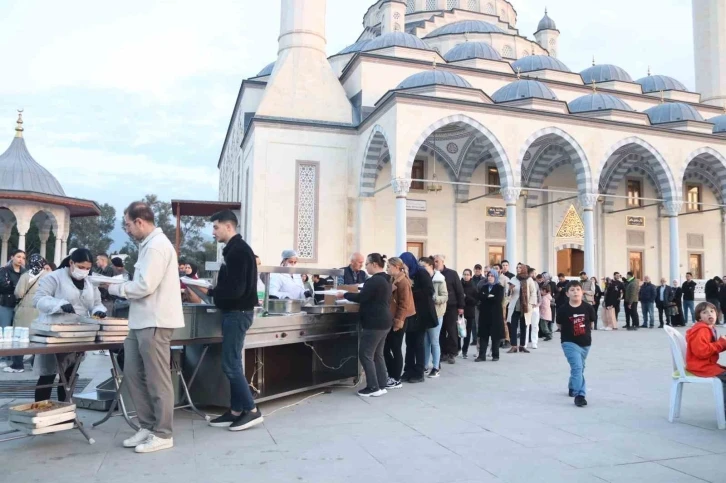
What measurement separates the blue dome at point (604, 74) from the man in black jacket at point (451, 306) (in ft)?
57.3

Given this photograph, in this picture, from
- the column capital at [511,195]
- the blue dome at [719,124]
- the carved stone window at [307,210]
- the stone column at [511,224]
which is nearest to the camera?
the stone column at [511,224]

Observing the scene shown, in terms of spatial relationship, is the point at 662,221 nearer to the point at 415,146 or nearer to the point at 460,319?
the point at 415,146

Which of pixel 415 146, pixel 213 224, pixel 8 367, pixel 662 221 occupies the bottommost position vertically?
pixel 8 367

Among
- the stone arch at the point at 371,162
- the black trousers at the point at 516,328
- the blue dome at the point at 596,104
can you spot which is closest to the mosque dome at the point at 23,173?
the stone arch at the point at 371,162

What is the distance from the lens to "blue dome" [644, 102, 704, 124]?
17.5 meters

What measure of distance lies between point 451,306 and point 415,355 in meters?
1.01

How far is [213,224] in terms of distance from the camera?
3789 millimetres

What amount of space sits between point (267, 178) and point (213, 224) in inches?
466

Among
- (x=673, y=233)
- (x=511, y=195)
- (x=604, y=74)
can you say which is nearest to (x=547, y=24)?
(x=604, y=74)

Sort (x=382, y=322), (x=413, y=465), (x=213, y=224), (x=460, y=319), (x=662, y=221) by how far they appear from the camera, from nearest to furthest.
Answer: (x=413, y=465)
(x=213, y=224)
(x=382, y=322)
(x=460, y=319)
(x=662, y=221)

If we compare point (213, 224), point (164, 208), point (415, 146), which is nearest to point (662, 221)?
point (415, 146)

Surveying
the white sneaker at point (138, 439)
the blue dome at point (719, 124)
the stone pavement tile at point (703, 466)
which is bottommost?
the stone pavement tile at point (703, 466)

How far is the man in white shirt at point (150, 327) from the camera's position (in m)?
3.20

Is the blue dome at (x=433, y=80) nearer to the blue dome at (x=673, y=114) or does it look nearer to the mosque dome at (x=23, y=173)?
the blue dome at (x=673, y=114)
